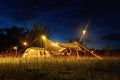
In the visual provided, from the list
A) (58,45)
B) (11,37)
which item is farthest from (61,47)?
(11,37)

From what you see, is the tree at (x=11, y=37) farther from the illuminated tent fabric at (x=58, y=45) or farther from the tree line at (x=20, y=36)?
the illuminated tent fabric at (x=58, y=45)

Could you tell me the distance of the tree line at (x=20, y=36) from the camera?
4509 centimetres

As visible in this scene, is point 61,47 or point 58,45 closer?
point 58,45

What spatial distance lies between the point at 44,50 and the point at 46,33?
23835 mm

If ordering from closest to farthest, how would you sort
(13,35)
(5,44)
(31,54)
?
(31,54) < (5,44) < (13,35)

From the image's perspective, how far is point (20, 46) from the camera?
4472 cm

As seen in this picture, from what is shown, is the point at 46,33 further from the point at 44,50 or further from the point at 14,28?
the point at 44,50

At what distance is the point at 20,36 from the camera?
157 ft

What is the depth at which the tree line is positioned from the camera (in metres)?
45.1

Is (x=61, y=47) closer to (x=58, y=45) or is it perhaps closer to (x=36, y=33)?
(x=58, y=45)

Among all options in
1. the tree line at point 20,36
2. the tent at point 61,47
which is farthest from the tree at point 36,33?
the tent at point 61,47

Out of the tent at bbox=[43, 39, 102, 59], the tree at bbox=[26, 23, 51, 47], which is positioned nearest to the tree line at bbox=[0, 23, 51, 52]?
the tree at bbox=[26, 23, 51, 47]

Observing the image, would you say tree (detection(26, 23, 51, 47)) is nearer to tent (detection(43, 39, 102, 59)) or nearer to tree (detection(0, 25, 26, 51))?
tree (detection(0, 25, 26, 51))

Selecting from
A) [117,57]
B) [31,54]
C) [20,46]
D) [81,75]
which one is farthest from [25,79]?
[20,46]
